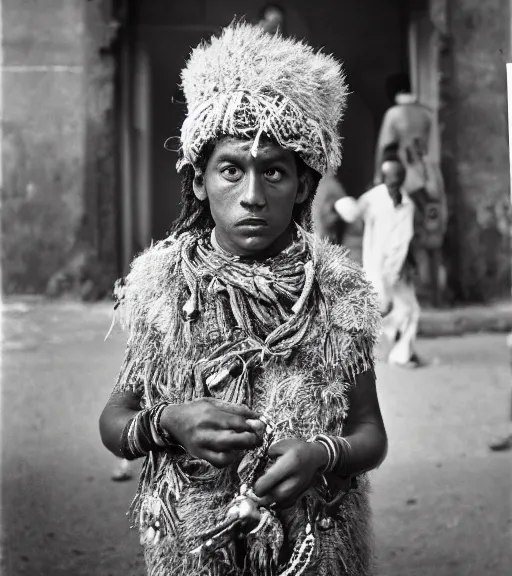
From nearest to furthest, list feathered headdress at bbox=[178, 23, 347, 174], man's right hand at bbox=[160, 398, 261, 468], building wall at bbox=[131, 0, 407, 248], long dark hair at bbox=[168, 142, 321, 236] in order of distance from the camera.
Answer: man's right hand at bbox=[160, 398, 261, 468]
feathered headdress at bbox=[178, 23, 347, 174]
long dark hair at bbox=[168, 142, 321, 236]
building wall at bbox=[131, 0, 407, 248]

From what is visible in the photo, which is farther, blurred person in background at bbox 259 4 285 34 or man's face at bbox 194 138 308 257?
blurred person in background at bbox 259 4 285 34

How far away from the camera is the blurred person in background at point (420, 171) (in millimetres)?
1875

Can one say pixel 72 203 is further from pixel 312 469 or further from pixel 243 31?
pixel 312 469

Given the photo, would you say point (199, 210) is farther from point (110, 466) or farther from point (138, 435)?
point (110, 466)

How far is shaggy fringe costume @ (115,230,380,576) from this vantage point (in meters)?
1.25

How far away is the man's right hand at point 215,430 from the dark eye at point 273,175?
40cm

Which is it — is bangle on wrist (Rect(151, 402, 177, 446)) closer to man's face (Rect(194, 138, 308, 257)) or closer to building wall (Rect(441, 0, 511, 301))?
man's face (Rect(194, 138, 308, 257))

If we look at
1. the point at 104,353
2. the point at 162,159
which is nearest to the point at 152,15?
the point at 162,159

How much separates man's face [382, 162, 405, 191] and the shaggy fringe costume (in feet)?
2.03

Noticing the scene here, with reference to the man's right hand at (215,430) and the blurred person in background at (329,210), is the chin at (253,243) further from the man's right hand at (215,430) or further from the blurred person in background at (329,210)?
the blurred person in background at (329,210)

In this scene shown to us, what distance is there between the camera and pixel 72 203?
1.88 m

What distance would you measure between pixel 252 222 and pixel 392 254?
74 cm

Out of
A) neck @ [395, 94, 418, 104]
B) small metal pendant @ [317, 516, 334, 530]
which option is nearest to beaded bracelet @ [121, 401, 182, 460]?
small metal pendant @ [317, 516, 334, 530]

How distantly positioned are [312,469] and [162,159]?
91 centimetres
